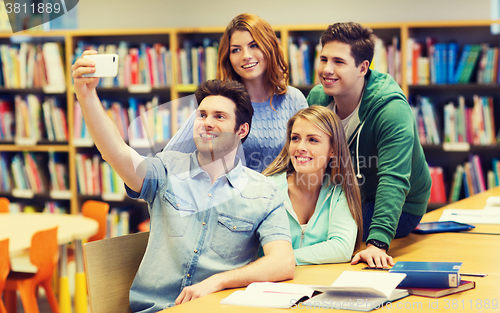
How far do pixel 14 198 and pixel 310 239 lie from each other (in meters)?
3.68

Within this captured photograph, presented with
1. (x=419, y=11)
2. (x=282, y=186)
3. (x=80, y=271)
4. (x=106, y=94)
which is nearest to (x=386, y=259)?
(x=282, y=186)

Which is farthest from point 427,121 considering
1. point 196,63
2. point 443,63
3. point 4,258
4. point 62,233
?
point 4,258

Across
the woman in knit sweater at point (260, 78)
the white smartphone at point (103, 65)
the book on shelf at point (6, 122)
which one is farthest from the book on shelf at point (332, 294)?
the book on shelf at point (6, 122)

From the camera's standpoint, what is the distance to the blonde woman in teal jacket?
164 centimetres

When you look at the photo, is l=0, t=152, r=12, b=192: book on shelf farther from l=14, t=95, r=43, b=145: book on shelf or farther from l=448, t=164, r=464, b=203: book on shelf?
l=448, t=164, r=464, b=203: book on shelf

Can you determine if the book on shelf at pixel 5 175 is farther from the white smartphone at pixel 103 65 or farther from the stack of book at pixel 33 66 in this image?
the white smartphone at pixel 103 65

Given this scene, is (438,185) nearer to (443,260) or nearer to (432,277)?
(443,260)

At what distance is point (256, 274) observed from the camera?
4.33 feet

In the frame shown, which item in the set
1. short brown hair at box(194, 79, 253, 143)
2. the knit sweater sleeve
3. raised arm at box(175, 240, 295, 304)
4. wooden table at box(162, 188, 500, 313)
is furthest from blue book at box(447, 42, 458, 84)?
raised arm at box(175, 240, 295, 304)

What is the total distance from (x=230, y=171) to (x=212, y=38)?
275 centimetres

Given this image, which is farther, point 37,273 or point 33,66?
point 33,66

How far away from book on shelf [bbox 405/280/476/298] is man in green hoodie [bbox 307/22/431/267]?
0.32 m

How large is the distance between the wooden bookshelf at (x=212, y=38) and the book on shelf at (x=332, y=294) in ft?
8.20

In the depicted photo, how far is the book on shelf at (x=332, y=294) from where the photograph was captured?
1144mm
